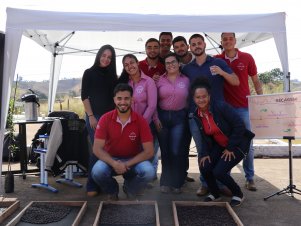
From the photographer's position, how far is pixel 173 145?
416cm

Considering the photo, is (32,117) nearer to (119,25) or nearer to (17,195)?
(17,195)

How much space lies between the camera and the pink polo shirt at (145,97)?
4027 millimetres

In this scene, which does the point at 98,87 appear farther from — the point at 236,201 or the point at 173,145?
the point at 236,201

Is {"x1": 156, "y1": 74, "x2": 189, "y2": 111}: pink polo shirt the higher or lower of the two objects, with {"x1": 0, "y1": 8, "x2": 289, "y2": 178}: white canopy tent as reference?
lower

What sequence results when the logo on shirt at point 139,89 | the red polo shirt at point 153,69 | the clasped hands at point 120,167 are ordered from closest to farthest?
the clasped hands at point 120,167, the logo on shirt at point 139,89, the red polo shirt at point 153,69

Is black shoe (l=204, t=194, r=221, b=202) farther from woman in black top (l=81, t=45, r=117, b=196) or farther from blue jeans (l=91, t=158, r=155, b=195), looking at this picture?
woman in black top (l=81, t=45, r=117, b=196)

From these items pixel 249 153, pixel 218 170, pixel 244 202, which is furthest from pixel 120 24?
pixel 244 202

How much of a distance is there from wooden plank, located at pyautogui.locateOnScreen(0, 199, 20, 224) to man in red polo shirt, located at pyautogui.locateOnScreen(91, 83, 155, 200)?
87 centimetres

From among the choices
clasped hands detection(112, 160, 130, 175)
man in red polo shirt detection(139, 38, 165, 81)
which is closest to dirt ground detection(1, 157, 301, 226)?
clasped hands detection(112, 160, 130, 175)

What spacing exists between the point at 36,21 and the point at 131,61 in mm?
1116

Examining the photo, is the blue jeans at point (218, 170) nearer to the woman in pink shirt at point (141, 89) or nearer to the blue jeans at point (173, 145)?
the blue jeans at point (173, 145)

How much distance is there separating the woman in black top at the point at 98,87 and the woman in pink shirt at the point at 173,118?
1.94ft

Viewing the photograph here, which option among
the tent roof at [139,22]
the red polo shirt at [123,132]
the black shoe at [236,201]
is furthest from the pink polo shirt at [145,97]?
the black shoe at [236,201]

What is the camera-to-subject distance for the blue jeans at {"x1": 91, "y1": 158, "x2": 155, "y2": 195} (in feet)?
12.4
